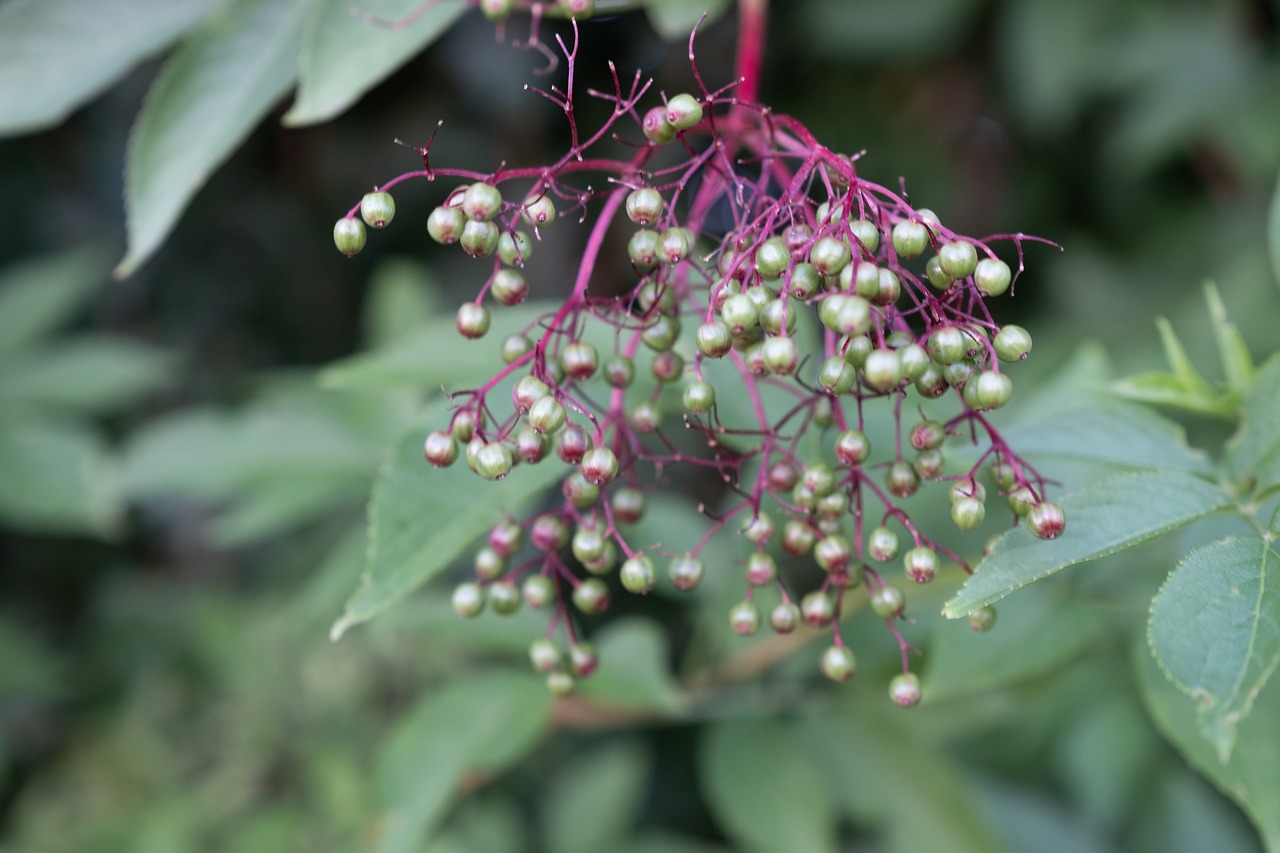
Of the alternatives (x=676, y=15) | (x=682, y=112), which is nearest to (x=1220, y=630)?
(x=682, y=112)

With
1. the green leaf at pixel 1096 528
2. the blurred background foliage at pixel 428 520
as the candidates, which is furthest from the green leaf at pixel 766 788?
the green leaf at pixel 1096 528

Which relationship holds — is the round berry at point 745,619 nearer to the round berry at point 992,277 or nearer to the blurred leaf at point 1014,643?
the blurred leaf at point 1014,643

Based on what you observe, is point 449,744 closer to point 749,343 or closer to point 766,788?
point 766,788

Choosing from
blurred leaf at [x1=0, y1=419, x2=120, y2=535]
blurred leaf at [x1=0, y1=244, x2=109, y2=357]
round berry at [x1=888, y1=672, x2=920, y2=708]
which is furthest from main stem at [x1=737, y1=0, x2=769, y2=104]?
blurred leaf at [x1=0, y1=244, x2=109, y2=357]

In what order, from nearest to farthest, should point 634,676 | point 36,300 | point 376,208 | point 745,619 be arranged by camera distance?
point 376,208, point 745,619, point 634,676, point 36,300

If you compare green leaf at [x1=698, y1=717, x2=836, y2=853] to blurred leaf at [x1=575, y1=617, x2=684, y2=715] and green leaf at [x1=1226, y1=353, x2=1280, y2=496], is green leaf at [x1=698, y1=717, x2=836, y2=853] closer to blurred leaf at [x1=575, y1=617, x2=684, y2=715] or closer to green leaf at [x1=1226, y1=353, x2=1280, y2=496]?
blurred leaf at [x1=575, y1=617, x2=684, y2=715]
